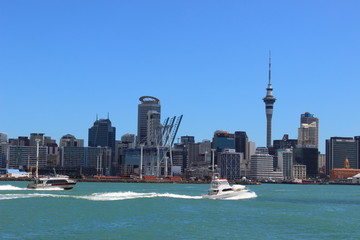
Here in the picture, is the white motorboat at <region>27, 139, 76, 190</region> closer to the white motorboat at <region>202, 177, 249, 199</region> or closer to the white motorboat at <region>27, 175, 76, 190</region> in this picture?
the white motorboat at <region>27, 175, 76, 190</region>

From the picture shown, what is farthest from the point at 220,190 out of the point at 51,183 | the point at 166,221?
the point at 51,183

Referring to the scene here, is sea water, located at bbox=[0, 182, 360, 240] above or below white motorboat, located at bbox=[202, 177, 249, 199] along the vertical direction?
below

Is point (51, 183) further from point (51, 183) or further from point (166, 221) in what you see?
point (166, 221)

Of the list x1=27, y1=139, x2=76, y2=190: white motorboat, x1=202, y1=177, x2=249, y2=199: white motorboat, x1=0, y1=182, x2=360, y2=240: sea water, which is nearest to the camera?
x1=0, y1=182, x2=360, y2=240: sea water

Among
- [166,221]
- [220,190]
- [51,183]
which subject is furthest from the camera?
[51,183]

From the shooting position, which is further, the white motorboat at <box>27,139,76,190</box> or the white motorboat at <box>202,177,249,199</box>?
the white motorboat at <box>27,139,76,190</box>

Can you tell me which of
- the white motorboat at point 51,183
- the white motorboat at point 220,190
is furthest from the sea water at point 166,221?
the white motorboat at point 51,183

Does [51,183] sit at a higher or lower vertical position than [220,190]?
lower

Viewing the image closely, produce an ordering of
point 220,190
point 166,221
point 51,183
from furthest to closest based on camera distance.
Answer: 1. point 51,183
2. point 220,190
3. point 166,221

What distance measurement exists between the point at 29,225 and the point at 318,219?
1234 inches

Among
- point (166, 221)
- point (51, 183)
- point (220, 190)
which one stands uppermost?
point (220, 190)

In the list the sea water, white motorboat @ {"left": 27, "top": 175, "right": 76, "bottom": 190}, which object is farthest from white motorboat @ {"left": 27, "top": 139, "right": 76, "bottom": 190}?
the sea water

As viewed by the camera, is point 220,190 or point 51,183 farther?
point 51,183

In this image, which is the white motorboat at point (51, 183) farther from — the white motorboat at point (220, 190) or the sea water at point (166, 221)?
the white motorboat at point (220, 190)
